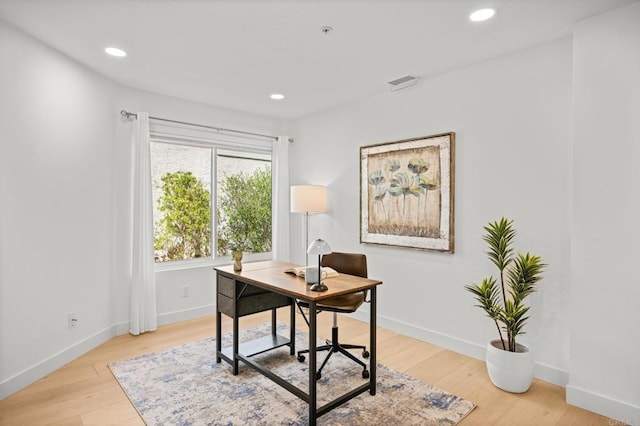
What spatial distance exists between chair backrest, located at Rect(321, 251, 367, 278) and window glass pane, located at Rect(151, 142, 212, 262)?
1862 mm

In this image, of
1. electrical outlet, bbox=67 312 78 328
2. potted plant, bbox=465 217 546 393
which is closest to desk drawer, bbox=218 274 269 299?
electrical outlet, bbox=67 312 78 328

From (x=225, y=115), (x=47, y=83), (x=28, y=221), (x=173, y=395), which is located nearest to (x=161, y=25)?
(x=47, y=83)

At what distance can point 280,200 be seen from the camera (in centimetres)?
486

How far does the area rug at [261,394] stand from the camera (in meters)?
2.17

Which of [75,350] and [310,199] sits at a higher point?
[310,199]

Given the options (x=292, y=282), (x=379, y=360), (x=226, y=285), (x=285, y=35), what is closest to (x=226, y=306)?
(x=226, y=285)

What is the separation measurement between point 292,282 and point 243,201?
2479 mm

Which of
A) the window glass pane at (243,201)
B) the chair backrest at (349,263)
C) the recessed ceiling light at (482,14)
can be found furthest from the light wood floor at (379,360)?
the recessed ceiling light at (482,14)

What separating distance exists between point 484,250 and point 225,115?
3391 mm

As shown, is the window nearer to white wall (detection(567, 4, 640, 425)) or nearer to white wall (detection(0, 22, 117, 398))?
white wall (detection(0, 22, 117, 398))

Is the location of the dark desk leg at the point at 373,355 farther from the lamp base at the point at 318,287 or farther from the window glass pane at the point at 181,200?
the window glass pane at the point at 181,200

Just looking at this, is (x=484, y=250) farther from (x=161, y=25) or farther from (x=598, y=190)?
(x=161, y=25)

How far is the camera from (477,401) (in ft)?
7.80

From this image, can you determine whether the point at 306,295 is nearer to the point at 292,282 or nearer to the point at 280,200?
the point at 292,282
